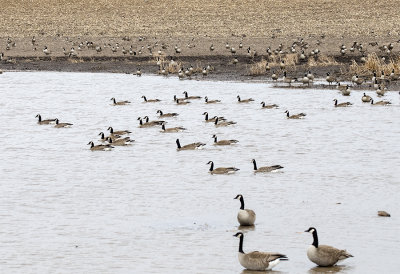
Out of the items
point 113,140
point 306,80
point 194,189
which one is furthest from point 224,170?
point 306,80

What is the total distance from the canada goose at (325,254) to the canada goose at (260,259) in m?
0.37

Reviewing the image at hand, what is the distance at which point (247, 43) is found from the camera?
47.8m

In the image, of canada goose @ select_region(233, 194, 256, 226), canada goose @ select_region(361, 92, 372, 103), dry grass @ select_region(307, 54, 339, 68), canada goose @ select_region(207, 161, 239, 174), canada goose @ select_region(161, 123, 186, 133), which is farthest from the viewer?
dry grass @ select_region(307, 54, 339, 68)

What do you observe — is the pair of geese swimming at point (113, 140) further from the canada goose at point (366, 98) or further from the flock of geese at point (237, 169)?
the canada goose at point (366, 98)

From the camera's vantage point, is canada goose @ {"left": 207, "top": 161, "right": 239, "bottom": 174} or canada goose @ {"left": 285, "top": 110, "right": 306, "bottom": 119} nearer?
canada goose @ {"left": 207, "top": 161, "right": 239, "bottom": 174}

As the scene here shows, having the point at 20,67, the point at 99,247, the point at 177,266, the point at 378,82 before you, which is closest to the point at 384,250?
the point at 177,266

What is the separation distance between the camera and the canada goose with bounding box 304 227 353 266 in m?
11.6

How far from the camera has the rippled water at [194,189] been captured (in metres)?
12.5

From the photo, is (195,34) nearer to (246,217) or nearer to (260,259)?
(246,217)

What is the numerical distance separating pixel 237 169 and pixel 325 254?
7.07 meters

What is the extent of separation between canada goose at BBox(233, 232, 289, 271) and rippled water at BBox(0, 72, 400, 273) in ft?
0.75

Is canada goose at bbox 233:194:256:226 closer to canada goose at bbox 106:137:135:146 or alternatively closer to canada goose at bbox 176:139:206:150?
canada goose at bbox 176:139:206:150

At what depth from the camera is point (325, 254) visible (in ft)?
38.1

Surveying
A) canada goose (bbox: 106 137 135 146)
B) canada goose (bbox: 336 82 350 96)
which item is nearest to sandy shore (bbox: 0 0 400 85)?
canada goose (bbox: 336 82 350 96)
